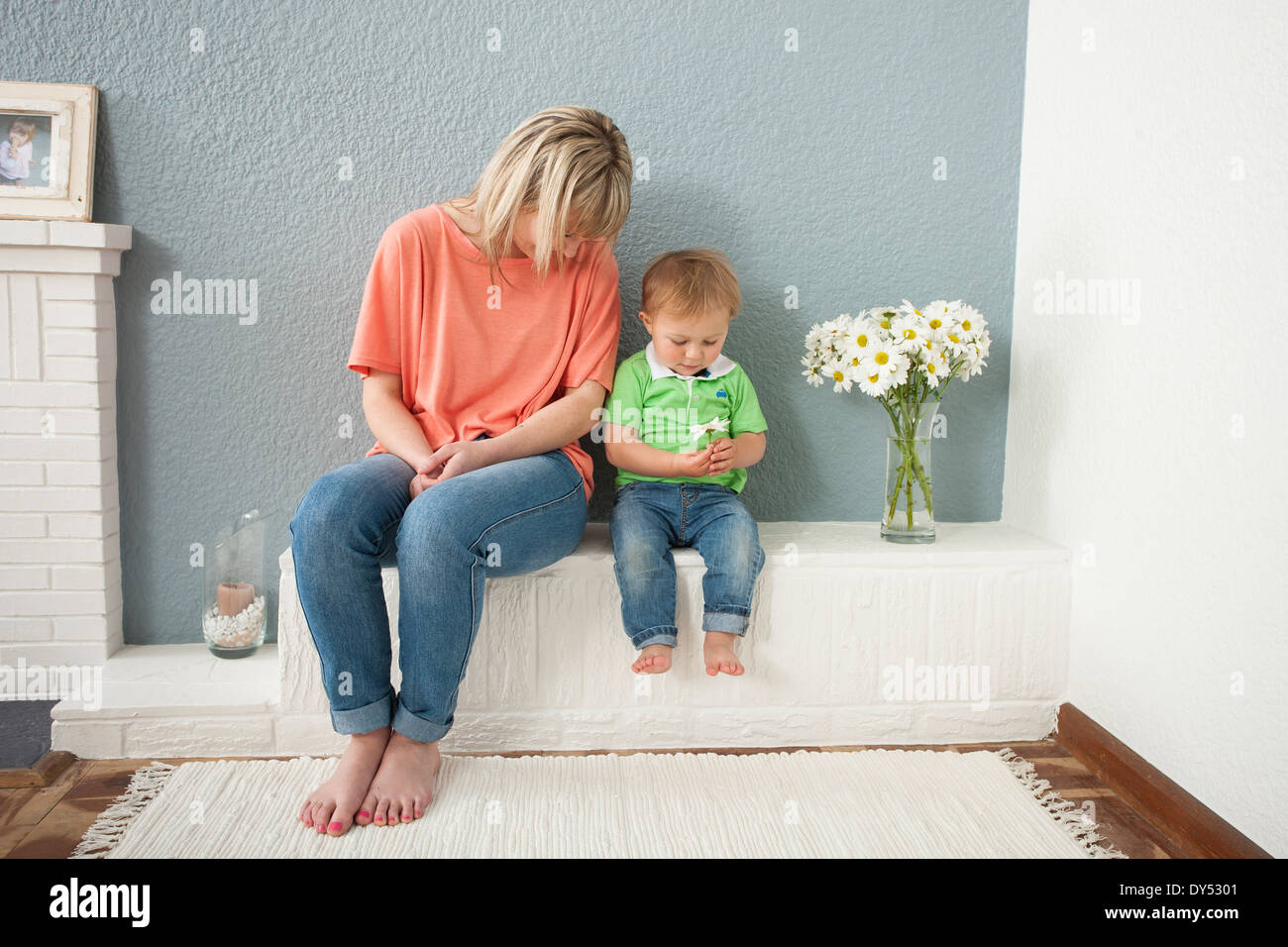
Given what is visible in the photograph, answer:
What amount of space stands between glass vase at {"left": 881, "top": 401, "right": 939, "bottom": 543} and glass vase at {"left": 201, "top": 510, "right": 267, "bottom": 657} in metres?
1.26

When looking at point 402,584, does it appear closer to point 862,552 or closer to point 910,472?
point 862,552

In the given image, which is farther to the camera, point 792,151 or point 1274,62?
point 792,151

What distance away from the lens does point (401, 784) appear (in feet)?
4.70

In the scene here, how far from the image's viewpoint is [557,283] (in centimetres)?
174

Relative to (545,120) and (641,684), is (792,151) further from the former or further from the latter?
(641,684)

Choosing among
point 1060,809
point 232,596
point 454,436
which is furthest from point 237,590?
point 1060,809

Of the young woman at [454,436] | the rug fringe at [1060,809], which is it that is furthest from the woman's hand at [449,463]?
the rug fringe at [1060,809]

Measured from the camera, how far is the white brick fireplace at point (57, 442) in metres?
1.75

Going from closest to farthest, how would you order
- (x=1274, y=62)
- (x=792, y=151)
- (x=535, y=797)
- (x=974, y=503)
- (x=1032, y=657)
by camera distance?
(x=1274, y=62) → (x=535, y=797) → (x=1032, y=657) → (x=792, y=151) → (x=974, y=503)

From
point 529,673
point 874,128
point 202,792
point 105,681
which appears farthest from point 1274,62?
point 105,681

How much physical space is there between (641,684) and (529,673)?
8.0 inches

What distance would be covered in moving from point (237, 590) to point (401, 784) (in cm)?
68

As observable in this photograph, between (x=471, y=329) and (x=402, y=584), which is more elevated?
(x=471, y=329)

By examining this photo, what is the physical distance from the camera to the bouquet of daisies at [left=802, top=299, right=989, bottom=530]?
179 cm
